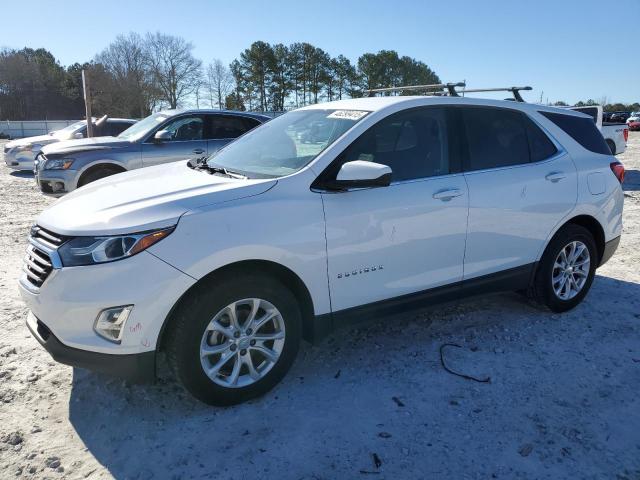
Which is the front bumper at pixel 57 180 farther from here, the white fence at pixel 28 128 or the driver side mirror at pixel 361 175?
the white fence at pixel 28 128

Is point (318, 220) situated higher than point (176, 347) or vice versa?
point (318, 220)

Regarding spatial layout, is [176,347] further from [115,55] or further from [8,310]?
[115,55]

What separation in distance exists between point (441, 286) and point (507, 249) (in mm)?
692

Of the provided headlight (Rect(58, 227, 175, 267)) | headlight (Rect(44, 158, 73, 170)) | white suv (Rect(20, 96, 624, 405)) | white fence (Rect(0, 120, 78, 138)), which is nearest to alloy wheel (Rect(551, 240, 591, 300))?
white suv (Rect(20, 96, 624, 405))

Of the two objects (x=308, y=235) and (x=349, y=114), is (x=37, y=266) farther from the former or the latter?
(x=349, y=114)

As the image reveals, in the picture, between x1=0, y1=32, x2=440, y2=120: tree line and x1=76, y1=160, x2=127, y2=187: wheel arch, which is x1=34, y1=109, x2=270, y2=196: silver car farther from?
x1=0, y1=32, x2=440, y2=120: tree line

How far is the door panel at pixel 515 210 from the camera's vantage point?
3.74m

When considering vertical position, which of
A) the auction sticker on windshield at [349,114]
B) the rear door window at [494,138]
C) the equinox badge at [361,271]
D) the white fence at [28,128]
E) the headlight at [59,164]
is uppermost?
the white fence at [28,128]

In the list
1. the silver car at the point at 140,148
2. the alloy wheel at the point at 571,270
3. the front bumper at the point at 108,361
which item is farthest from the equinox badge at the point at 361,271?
the silver car at the point at 140,148

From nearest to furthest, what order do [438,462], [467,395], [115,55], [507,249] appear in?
[438,462] → [467,395] → [507,249] → [115,55]

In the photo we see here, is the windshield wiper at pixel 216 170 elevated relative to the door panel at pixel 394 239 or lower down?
elevated

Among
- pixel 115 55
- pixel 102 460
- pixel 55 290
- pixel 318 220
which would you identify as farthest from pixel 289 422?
pixel 115 55

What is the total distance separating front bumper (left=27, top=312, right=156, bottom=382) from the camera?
2.69 metres

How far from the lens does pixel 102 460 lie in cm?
263
